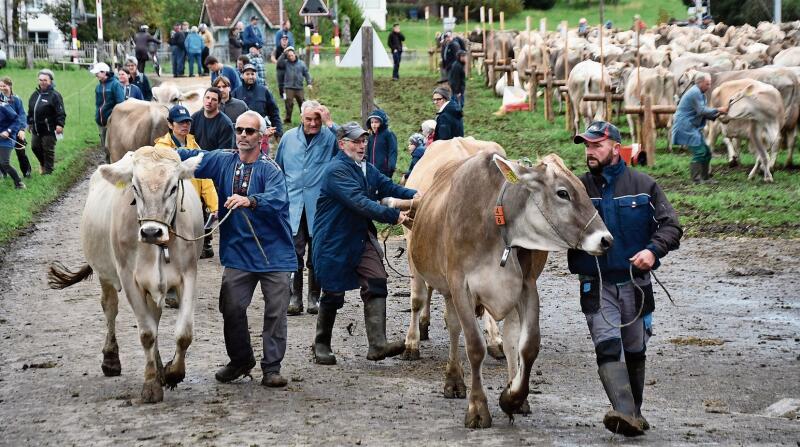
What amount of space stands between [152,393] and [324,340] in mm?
1815

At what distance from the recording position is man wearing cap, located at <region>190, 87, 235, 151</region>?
1354 centimetres

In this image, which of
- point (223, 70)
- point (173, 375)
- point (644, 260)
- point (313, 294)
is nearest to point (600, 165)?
point (644, 260)

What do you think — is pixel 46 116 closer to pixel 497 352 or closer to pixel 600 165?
pixel 497 352

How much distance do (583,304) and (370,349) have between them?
9.18 ft

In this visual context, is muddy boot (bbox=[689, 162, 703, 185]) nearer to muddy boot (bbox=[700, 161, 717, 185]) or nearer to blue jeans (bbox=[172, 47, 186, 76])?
muddy boot (bbox=[700, 161, 717, 185])

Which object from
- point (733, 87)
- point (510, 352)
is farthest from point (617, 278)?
point (733, 87)

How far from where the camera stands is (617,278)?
796 cm

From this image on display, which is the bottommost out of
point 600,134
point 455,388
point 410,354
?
point 410,354

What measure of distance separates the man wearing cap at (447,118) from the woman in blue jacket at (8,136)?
8.51 meters

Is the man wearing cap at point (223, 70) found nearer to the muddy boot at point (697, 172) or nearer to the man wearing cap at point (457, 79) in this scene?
the muddy boot at point (697, 172)

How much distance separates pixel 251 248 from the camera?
9.48 metres

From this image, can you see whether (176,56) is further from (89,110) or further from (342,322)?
(342,322)

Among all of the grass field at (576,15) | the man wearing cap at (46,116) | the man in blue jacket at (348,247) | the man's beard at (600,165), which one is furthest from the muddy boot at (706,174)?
the grass field at (576,15)

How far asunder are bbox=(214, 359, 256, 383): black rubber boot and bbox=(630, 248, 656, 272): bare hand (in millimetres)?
3255
